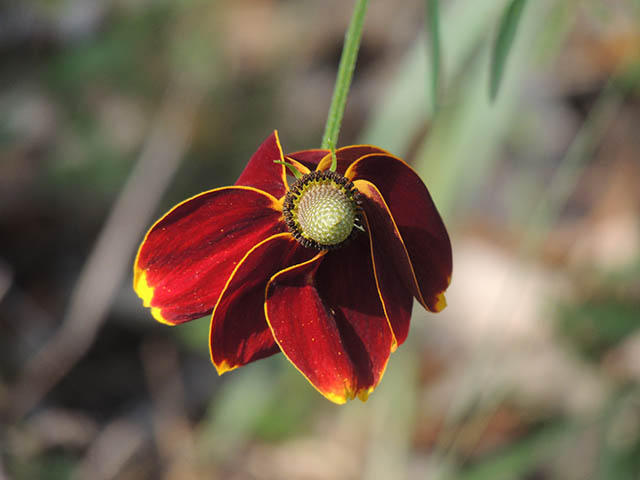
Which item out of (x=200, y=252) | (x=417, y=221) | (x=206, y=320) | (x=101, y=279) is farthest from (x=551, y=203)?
(x=101, y=279)

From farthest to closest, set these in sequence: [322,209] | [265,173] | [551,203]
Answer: [551,203] < [265,173] < [322,209]

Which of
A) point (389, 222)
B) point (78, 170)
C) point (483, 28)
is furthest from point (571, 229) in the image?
point (389, 222)

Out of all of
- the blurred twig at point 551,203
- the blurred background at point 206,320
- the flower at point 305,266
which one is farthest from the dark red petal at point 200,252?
the blurred twig at point 551,203

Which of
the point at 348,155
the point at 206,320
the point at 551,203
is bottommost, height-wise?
the point at 348,155

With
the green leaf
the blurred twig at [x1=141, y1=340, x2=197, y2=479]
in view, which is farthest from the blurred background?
the green leaf

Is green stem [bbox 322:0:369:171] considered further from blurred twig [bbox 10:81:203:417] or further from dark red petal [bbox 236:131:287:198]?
blurred twig [bbox 10:81:203:417]

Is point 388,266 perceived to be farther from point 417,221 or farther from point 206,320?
point 206,320
